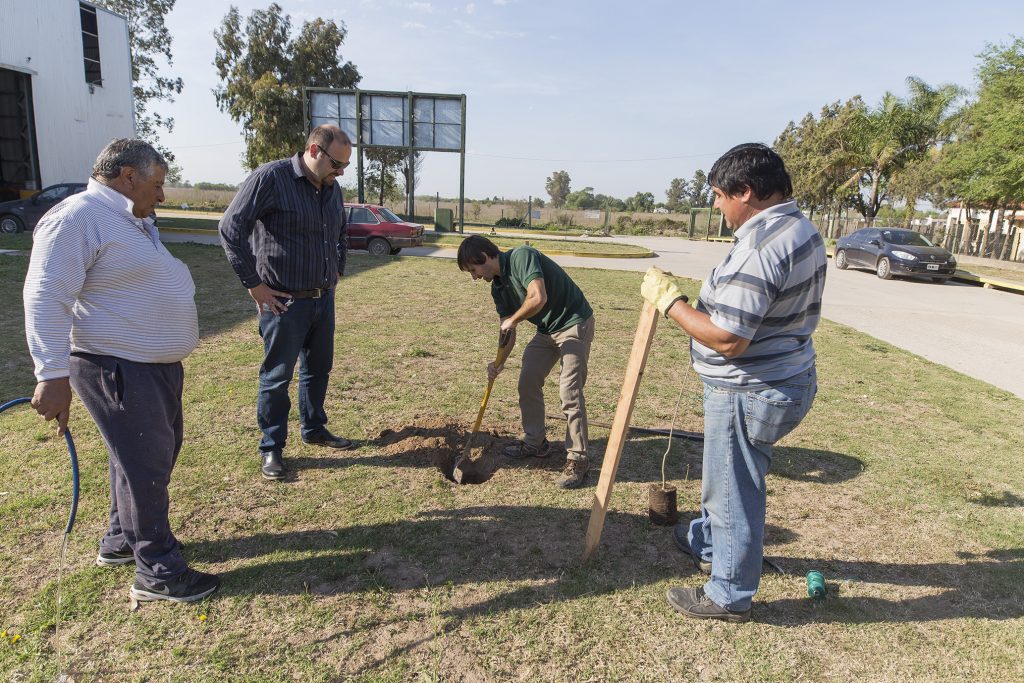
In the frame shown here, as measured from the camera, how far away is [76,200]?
7.69 feet

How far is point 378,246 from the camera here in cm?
1725

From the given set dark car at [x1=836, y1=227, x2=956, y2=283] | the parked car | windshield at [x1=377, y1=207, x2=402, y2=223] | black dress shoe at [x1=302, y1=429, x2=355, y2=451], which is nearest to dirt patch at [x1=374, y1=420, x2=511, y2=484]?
black dress shoe at [x1=302, y1=429, x2=355, y2=451]

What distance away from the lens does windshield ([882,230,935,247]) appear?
17844 mm

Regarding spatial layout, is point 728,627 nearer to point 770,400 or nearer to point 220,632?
point 770,400

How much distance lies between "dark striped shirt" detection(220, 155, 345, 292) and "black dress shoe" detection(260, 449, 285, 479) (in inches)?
42.9

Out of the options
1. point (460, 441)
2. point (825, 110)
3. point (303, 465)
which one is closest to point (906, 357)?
point (460, 441)

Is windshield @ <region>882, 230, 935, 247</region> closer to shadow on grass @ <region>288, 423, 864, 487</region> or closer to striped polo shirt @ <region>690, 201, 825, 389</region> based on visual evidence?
shadow on grass @ <region>288, 423, 864, 487</region>

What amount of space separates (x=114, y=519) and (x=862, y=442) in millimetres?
5286

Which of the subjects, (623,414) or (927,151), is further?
(927,151)

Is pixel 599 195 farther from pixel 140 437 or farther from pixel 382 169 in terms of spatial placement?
pixel 140 437

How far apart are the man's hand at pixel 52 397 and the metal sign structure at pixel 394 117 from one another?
79.1 feet

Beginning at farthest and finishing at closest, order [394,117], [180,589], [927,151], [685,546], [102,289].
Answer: [927,151] → [394,117] → [685,546] → [180,589] → [102,289]

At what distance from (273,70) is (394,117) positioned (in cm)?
1720

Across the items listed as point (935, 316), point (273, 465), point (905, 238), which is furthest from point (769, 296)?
point (905, 238)
